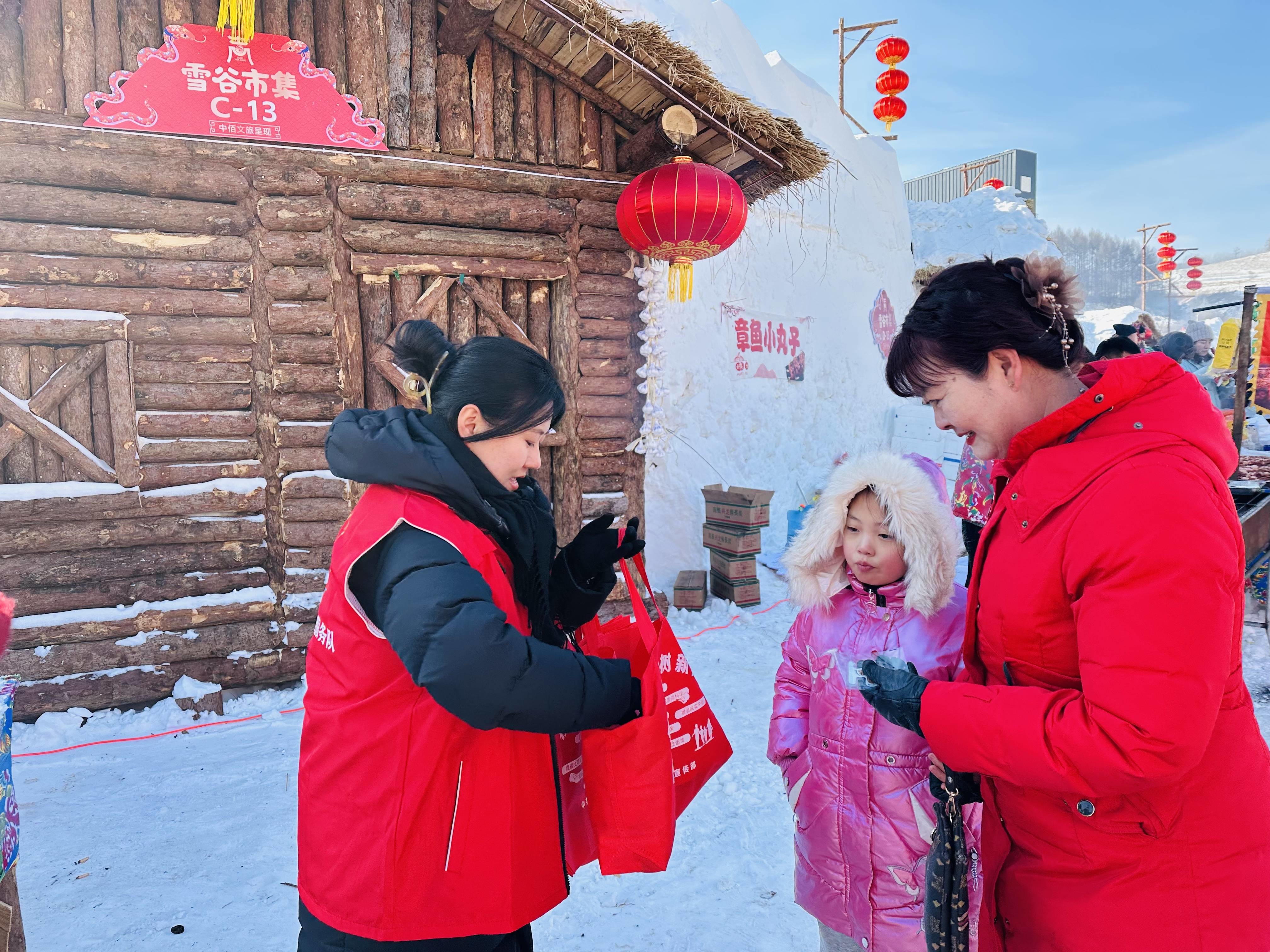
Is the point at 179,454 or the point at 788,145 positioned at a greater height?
the point at 788,145

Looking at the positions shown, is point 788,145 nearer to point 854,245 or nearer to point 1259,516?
point 1259,516

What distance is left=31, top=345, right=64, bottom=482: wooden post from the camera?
449cm

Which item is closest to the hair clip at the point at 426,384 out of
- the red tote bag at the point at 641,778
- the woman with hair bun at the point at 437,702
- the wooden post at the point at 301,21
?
the woman with hair bun at the point at 437,702

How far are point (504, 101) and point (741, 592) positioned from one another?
4.96 meters

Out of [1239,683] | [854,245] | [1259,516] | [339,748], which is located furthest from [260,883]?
[854,245]

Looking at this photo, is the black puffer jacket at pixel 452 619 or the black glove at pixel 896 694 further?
the black glove at pixel 896 694

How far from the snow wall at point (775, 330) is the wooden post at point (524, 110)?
5.48ft

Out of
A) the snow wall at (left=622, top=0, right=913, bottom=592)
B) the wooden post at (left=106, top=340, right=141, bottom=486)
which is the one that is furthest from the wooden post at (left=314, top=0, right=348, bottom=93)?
the snow wall at (left=622, top=0, right=913, bottom=592)

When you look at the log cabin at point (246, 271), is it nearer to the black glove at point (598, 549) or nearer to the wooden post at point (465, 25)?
the wooden post at point (465, 25)

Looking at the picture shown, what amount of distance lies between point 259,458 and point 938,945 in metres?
5.09

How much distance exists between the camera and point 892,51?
13.2 metres

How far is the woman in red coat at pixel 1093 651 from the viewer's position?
3.61ft

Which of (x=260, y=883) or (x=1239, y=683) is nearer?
(x=1239, y=683)

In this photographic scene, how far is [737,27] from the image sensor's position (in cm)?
1148
